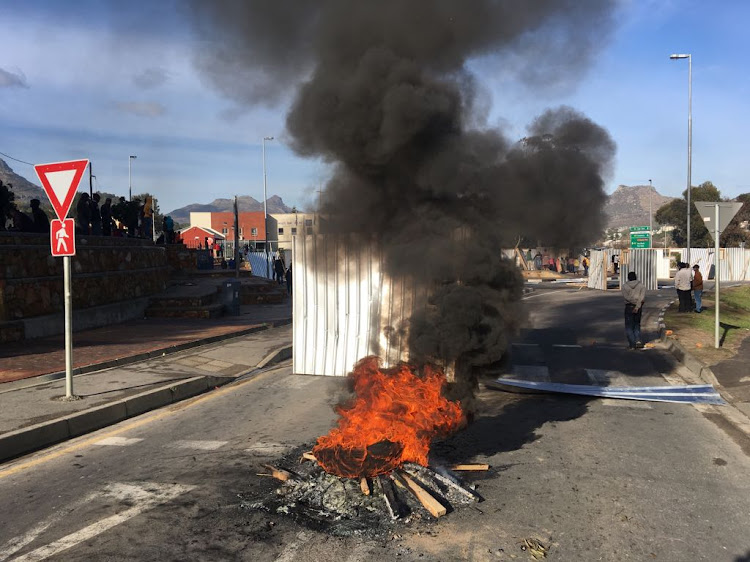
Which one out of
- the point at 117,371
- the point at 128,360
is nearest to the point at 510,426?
the point at 117,371

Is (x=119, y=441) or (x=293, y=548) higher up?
(x=293, y=548)

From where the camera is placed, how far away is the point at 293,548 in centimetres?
357

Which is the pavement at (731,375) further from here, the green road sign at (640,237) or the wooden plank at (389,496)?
the green road sign at (640,237)

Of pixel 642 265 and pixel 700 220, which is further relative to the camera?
pixel 700 220

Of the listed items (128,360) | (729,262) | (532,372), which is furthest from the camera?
(729,262)

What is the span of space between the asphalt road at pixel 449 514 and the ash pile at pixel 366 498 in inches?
3.8

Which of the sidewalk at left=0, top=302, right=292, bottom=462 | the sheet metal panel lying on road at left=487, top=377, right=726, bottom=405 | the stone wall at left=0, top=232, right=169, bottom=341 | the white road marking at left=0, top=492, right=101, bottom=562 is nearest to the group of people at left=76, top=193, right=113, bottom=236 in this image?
the stone wall at left=0, top=232, right=169, bottom=341

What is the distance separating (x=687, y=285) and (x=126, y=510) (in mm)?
15962

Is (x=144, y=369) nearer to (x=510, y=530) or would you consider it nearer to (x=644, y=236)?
(x=510, y=530)

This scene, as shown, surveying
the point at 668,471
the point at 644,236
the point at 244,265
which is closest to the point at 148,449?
the point at 668,471

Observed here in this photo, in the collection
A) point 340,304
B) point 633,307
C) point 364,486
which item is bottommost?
point 364,486

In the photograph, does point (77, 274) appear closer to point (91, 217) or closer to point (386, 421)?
point (91, 217)

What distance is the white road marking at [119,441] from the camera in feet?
19.4

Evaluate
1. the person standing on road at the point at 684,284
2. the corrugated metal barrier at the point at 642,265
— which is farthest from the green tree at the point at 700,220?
the person standing on road at the point at 684,284
